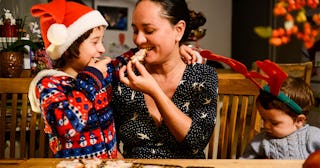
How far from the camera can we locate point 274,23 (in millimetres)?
3789

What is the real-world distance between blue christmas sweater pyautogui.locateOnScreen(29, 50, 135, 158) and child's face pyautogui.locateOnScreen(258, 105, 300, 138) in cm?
52

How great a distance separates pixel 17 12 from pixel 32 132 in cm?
283

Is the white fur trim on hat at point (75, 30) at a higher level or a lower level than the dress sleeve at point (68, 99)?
higher

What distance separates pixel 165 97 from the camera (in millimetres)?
1141

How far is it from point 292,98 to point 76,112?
2.32 feet

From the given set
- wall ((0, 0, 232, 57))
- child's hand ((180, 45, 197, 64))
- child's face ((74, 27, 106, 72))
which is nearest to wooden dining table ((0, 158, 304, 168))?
child's face ((74, 27, 106, 72))

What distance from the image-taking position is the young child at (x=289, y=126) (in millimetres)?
1222

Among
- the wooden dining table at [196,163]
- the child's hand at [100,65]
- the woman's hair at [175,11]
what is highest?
the woman's hair at [175,11]

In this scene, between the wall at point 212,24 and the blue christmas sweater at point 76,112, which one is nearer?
the blue christmas sweater at point 76,112

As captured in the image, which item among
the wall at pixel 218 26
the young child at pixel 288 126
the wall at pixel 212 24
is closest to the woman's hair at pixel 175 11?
the young child at pixel 288 126

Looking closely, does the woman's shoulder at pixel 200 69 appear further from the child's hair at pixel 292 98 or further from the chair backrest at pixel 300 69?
the chair backrest at pixel 300 69

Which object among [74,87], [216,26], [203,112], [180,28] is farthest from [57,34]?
[216,26]

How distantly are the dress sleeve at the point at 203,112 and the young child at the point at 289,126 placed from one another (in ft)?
0.52

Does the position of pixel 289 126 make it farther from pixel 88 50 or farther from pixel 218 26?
pixel 218 26
